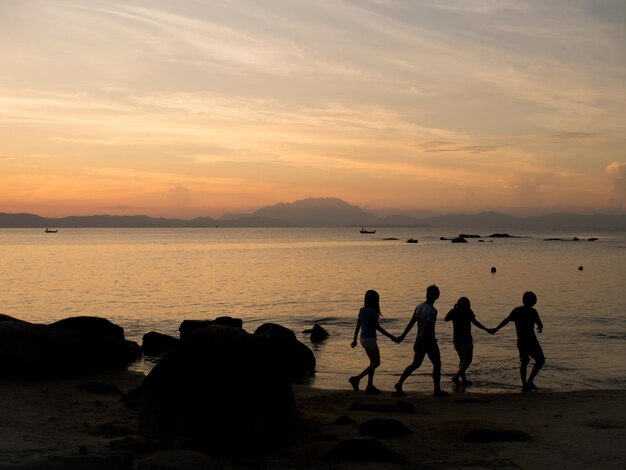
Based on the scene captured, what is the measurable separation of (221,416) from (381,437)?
2453 millimetres

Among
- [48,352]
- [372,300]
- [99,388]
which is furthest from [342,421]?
[48,352]

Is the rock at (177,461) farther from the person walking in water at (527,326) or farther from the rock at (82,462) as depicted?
the person walking in water at (527,326)

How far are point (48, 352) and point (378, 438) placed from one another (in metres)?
9.14

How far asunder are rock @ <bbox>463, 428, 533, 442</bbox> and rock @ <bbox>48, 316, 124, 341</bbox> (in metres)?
12.3

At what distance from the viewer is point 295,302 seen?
3897 cm

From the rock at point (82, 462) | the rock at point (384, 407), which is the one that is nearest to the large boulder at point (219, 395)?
the rock at point (82, 462)

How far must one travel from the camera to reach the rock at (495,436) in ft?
32.1

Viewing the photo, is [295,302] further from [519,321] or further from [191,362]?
[191,362]

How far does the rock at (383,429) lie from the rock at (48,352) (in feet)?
28.4

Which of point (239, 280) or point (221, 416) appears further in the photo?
point (239, 280)

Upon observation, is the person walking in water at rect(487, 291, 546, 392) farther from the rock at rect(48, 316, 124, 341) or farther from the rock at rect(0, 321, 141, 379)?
the rock at rect(48, 316, 124, 341)

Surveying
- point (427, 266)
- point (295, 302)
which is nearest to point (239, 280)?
point (295, 302)

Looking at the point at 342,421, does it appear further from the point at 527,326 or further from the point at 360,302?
the point at 360,302

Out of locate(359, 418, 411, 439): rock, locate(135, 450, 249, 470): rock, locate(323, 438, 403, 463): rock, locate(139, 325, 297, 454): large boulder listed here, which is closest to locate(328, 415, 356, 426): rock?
locate(359, 418, 411, 439): rock
